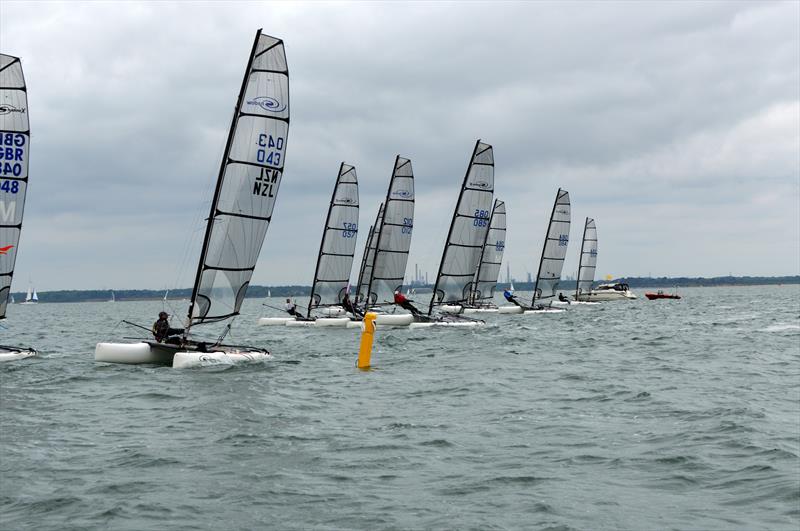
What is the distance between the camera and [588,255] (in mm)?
71375

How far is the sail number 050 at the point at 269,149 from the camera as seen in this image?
786 inches

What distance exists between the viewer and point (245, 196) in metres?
19.8

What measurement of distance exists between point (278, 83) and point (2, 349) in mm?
9910

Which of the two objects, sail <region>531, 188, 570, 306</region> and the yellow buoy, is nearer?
the yellow buoy

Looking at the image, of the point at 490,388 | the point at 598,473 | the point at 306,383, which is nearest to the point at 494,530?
the point at 598,473

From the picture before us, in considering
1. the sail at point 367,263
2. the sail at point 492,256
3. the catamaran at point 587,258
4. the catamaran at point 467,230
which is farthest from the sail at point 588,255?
the catamaran at point 467,230

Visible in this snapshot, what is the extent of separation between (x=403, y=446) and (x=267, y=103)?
1251 cm

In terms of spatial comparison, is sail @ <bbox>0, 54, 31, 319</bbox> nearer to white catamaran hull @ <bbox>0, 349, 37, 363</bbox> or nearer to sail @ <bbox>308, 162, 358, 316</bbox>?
white catamaran hull @ <bbox>0, 349, 37, 363</bbox>

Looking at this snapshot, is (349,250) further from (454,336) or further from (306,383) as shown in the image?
(306,383)

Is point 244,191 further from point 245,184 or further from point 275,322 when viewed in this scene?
point 275,322

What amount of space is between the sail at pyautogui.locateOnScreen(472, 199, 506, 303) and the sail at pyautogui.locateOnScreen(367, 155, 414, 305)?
869 centimetres

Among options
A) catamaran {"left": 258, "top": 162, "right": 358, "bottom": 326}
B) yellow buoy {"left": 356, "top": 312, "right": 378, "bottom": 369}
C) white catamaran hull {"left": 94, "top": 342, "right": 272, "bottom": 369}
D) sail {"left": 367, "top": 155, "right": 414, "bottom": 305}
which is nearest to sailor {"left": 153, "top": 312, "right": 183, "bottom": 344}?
white catamaran hull {"left": 94, "top": 342, "right": 272, "bottom": 369}

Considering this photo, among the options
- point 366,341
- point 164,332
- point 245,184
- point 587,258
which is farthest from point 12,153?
point 587,258

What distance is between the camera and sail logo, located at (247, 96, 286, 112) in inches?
784
